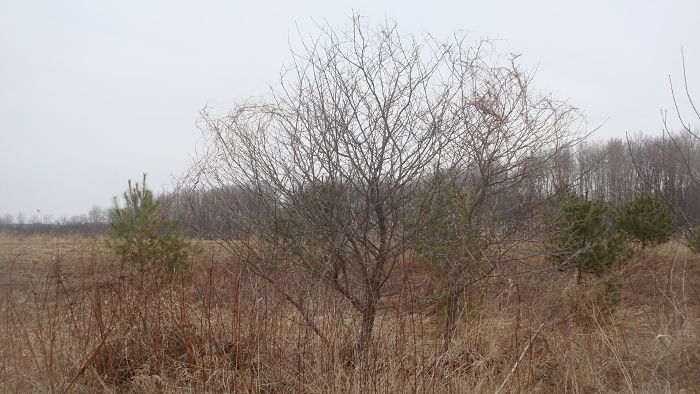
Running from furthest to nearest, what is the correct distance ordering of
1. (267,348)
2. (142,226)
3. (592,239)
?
(142,226) < (592,239) < (267,348)

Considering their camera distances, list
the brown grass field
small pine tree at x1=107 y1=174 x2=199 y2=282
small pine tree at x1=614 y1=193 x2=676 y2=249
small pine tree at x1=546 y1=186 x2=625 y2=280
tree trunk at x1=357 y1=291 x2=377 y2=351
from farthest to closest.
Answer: small pine tree at x1=614 y1=193 x2=676 y2=249
small pine tree at x1=107 y1=174 x2=199 y2=282
small pine tree at x1=546 y1=186 x2=625 y2=280
tree trunk at x1=357 y1=291 x2=377 y2=351
the brown grass field

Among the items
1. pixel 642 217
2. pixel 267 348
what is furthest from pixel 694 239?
pixel 642 217

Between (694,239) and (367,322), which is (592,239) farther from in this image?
(367,322)

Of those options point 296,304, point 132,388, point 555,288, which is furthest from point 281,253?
point 555,288

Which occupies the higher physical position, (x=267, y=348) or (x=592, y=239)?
(x=592, y=239)

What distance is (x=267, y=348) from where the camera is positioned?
3623 mm

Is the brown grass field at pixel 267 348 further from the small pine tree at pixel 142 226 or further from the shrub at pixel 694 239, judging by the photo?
the small pine tree at pixel 142 226

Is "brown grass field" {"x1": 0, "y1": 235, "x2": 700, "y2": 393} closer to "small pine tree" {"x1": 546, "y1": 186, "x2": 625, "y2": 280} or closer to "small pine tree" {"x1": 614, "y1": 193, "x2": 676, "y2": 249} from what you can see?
"small pine tree" {"x1": 546, "y1": 186, "x2": 625, "y2": 280}

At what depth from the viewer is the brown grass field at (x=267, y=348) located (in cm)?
342

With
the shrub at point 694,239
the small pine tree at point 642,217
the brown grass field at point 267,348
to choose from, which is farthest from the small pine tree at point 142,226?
the small pine tree at point 642,217

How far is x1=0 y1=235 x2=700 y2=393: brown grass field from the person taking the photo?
342 centimetres

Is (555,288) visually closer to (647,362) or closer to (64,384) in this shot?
(647,362)

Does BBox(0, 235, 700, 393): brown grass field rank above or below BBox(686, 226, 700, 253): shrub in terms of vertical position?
below

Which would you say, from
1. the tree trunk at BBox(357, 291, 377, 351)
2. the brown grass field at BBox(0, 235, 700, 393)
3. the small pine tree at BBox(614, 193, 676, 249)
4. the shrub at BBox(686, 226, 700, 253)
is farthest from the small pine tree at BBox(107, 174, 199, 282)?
the small pine tree at BBox(614, 193, 676, 249)
